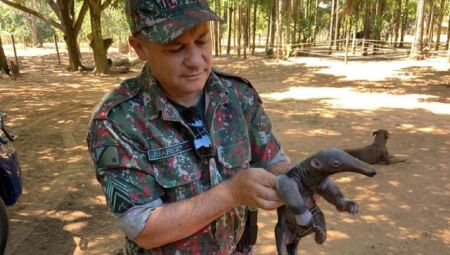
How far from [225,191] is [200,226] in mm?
159

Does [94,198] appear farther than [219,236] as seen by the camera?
Yes

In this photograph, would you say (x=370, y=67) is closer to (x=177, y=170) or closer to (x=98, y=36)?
(x=98, y=36)

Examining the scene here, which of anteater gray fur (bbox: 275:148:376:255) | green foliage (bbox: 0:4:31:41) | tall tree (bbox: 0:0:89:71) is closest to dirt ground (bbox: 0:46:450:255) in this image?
anteater gray fur (bbox: 275:148:376:255)

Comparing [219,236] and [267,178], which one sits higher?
[267,178]

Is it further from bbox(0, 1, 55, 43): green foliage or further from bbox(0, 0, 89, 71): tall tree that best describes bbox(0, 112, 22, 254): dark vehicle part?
bbox(0, 1, 55, 43): green foliage

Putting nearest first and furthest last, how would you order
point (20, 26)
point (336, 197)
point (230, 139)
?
point (336, 197) → point (230, 139) → point (20, 26)

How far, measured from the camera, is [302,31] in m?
25.9

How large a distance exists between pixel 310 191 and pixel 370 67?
1840 cm

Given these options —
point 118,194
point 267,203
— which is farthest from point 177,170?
point 267,203

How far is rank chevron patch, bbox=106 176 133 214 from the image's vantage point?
136cm

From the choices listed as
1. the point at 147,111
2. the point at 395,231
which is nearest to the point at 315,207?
the point at 147,111

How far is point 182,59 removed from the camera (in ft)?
4.68

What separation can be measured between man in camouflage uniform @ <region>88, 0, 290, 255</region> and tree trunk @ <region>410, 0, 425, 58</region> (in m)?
19.8

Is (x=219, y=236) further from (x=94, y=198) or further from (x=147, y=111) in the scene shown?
(x=94, y=198)
